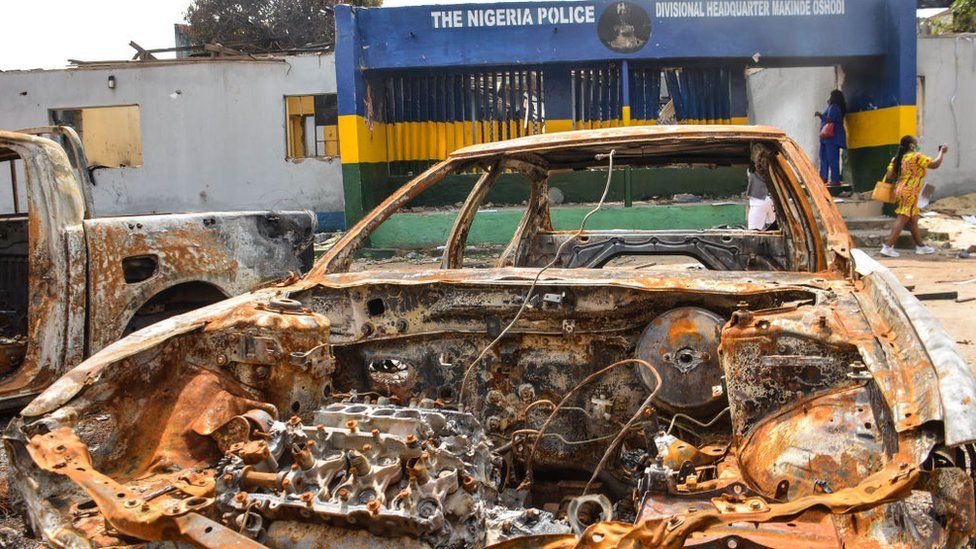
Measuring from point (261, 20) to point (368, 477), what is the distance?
79.5 feet

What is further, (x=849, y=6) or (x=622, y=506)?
(x=849, y=6)

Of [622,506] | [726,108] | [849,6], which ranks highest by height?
[849,6]

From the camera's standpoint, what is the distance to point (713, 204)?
38.9 feet

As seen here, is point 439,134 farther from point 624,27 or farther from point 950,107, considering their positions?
point 950,107

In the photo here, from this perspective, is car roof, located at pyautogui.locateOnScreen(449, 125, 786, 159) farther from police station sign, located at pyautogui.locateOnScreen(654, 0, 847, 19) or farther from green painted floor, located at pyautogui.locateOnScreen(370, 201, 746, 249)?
police station sign, located at pyautogui.locateOnScreen(654, 0, 847, 19)

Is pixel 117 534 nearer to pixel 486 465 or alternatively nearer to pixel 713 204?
pixel 486 465

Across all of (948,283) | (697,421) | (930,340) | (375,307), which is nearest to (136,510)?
(375,307)

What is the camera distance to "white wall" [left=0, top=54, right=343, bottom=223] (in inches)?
561

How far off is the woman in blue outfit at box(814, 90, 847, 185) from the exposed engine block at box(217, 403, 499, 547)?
12294 millimetres

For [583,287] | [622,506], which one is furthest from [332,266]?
[622,506]

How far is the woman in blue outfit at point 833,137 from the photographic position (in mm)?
12859

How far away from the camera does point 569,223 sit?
11.6m

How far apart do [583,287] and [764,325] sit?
2.15 feet

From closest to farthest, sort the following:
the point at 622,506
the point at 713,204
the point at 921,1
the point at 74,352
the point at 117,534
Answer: the point at 117,534
the point at 622,506
the point at 74,352
the point at 713,204
the point at 921,1
